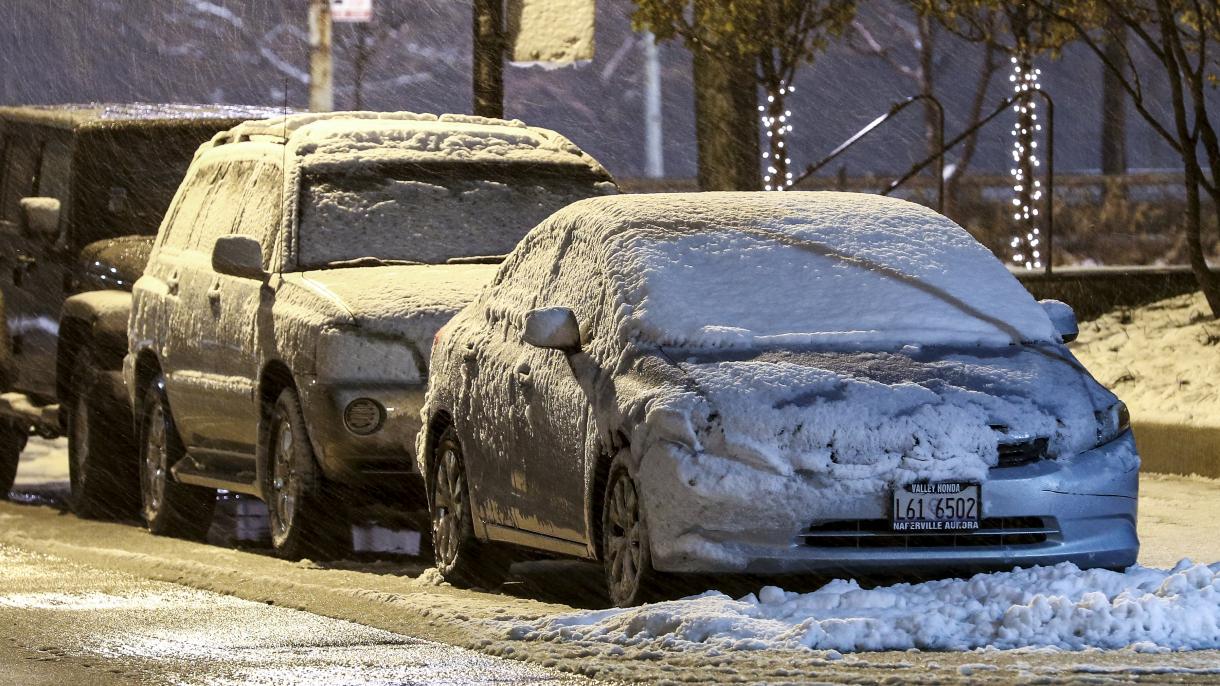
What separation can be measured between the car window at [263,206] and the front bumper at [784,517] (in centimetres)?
440

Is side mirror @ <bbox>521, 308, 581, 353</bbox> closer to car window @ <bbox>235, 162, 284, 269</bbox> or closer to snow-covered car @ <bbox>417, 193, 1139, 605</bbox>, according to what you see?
snow-covered car @ <bbox>417, 193, 1139, 605</bbox>

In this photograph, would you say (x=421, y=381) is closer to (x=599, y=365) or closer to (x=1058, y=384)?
(x=599, y=365)

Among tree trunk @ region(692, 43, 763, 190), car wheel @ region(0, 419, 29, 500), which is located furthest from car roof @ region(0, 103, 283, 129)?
tree trunk @ region(692, 43, 763, 190)

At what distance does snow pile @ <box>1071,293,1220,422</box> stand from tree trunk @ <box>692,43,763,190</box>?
131 inches

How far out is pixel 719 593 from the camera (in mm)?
8688

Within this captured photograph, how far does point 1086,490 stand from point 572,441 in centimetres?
186

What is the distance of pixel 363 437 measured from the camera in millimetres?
11453

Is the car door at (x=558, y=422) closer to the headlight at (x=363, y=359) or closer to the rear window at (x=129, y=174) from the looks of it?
the headlight at (x=363, y=359)

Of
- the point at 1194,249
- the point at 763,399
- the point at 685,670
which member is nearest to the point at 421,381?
the point at 763,399

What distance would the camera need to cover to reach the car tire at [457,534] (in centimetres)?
1055

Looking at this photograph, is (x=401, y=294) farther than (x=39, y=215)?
No

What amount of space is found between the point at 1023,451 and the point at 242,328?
490 cm

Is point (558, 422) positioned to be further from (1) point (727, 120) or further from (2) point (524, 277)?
(1) point (727, 120)

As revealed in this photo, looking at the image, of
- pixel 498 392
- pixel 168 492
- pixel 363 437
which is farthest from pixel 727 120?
pixel 498 392
